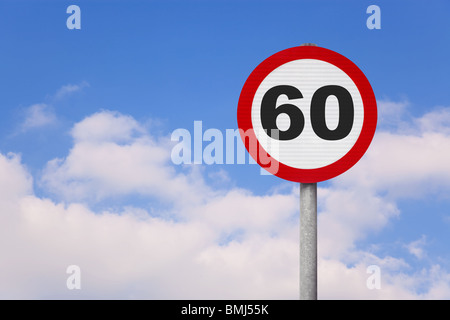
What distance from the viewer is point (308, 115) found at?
2809mm

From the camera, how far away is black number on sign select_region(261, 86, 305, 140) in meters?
2.78

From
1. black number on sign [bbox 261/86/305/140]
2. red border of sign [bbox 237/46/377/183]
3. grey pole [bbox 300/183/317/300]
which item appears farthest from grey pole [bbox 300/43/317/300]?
black number on sign [bbox 261/86/305/140]

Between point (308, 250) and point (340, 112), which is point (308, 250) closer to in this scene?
point (308, 250)

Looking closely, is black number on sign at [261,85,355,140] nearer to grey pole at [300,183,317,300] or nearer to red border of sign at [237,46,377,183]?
red border of sign at [237,46,377,183]

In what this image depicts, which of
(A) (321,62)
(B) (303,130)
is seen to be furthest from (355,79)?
(B) (303,130)

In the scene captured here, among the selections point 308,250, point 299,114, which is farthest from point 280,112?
point 308,250

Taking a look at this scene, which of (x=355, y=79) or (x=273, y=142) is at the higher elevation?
(x=355, y=79)

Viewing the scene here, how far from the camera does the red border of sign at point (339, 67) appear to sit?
2.71 metres

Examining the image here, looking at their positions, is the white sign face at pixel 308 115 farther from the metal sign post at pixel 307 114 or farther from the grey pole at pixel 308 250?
the grey pole at pixel 308 250
